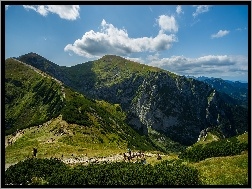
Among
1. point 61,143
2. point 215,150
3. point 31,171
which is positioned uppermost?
point 215,150

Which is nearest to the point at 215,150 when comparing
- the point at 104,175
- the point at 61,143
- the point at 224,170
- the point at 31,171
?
the point at 224,170

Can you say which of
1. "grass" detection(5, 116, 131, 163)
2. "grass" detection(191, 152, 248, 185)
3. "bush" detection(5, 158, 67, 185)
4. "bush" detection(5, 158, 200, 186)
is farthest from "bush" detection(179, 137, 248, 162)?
"grass" detection(5, 116, 131, 163)

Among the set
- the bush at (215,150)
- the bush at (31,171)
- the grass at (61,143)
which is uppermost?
the bush at (215,150)

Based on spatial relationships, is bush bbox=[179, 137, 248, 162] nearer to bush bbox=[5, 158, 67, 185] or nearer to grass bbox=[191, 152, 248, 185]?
grass bbox=[191, 152, 248, 185]

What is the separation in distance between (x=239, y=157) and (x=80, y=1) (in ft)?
57.1

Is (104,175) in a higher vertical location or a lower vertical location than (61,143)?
higher

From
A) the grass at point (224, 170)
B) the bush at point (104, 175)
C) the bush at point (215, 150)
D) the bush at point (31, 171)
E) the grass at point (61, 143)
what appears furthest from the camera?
the grass at point (61, 143)

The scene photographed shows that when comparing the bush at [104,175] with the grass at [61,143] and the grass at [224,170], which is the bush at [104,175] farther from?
the grass at [61,143]

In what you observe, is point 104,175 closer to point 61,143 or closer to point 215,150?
point 215,150

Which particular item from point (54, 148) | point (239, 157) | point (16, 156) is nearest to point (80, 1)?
point (239, 157)

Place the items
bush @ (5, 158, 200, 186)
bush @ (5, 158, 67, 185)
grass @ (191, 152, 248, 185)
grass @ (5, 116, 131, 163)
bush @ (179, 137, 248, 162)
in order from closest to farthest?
grass @ (191, 152, 248, 185) < bush @ (5, 158, 200, 186) < bush @ (5, 158, 67, 185) < bush @ (179, 137, 248, 162) < grass @ (5, 116, 131, 163)

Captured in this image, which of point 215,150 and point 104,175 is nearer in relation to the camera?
point 104,175

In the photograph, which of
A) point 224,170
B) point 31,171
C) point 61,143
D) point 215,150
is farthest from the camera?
point 61,143

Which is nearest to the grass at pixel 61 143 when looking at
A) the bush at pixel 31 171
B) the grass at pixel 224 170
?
the bush at pixel 31 171
